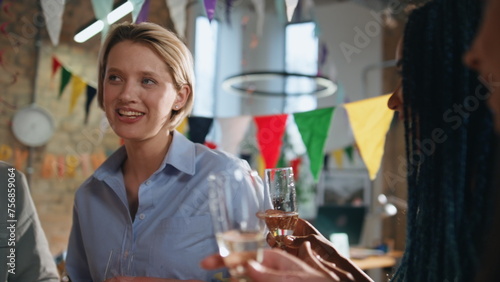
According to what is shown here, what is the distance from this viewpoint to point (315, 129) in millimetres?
3047

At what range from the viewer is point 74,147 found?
5516 millimetres

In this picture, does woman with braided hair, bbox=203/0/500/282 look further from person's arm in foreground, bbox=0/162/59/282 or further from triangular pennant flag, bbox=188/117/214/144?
triangular pennant flag, bbox=188/117/214/144

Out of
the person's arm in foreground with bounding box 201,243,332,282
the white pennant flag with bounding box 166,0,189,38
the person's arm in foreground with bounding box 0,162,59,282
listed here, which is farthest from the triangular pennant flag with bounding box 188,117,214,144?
the person's arm in foreground with bounding box 201,243,332,282

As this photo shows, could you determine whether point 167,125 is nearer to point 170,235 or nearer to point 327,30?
point 170,235

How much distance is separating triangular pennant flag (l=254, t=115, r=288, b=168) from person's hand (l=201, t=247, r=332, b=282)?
253cm

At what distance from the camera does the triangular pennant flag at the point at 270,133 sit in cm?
337

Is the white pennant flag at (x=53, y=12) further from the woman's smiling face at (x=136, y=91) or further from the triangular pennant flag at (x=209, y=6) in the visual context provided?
the woman's smiling face at (x=136, y=91)

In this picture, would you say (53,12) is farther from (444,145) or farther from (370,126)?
(444,145)

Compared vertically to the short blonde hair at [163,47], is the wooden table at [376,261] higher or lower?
lower

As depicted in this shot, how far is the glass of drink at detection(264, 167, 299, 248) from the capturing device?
1.18 metres

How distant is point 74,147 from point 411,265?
16.9 ft

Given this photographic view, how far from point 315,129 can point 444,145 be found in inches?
85.7

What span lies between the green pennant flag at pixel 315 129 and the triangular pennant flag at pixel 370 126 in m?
0.17

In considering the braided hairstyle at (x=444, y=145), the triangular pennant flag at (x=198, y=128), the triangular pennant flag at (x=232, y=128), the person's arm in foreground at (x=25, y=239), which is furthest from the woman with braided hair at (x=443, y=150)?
the triangular pennant flag at (x=232, y=128)
